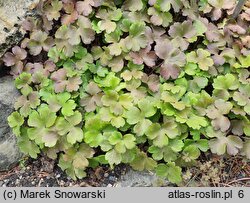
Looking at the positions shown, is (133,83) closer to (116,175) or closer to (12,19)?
(116,175)

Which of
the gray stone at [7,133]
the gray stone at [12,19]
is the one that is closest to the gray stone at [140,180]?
the gray stone at [7,133]

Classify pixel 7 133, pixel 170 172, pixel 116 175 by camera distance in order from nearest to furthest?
pixel 170 172, pixel 116 175, pixel 7 133

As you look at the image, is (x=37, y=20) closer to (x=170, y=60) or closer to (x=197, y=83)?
(x=170, y=60)

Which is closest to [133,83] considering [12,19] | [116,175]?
[116,175]

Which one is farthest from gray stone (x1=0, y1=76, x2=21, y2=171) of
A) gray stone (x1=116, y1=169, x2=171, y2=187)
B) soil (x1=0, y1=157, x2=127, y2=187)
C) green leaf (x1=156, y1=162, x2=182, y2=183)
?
green leaf (x1=156, y1=162, x2=182, y2=183)

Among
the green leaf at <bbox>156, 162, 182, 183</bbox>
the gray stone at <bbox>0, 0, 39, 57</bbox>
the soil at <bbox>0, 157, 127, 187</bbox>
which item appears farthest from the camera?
the gray stone at <bbox>0, 0, 39, 57</bbox>

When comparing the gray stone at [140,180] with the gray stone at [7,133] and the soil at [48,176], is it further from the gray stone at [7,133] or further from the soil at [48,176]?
the gray stone at [7,133]

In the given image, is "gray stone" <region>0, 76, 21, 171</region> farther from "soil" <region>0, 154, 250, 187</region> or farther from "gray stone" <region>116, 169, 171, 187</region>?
"gray stone" <region>116, 169, 171, 187</region>
